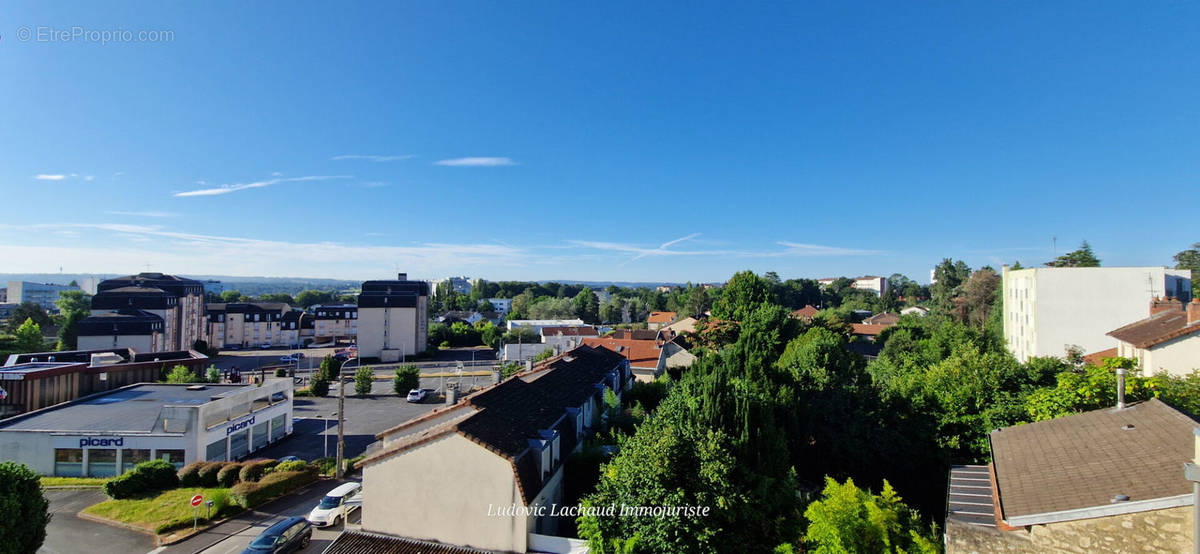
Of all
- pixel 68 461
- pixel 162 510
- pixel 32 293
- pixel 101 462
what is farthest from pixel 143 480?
pixel 32 293

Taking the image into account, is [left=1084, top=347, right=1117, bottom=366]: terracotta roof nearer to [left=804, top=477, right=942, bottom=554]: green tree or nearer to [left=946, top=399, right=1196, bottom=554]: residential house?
[left=946, top=399, right=1196, bottom=554]: residential house

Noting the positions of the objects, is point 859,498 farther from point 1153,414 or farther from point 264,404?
point 264,404

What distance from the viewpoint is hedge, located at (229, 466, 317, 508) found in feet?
66.0

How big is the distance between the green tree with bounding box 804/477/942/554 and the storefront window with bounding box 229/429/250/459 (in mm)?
29630

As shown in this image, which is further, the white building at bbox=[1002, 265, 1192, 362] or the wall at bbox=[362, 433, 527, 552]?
the white building at bbox=[1002, 265, 1192, 362]

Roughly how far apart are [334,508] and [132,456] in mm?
14833

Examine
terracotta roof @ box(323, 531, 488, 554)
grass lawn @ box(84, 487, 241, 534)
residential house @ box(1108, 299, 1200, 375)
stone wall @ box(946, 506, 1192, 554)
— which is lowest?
grass lawn @ box(84, 487, 241, 534)

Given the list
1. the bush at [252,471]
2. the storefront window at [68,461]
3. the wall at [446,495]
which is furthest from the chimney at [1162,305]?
the storefront window at [68,461]

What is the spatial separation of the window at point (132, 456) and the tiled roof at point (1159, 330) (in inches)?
1826

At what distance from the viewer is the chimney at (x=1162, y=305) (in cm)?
2916

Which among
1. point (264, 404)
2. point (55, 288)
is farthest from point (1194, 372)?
point (55, 288)

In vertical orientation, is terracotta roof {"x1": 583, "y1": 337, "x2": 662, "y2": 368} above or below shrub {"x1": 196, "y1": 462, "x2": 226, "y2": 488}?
above

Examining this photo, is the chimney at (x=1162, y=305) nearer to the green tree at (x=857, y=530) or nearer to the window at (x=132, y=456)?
the green tree at (x=857, y=530)

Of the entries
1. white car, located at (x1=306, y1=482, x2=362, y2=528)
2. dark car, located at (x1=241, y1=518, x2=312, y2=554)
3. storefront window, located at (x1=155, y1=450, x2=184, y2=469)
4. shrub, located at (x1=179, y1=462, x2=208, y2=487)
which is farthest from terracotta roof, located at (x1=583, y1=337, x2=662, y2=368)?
dark car, located at (x1=241, y1=518, x2=312, y2=554)
